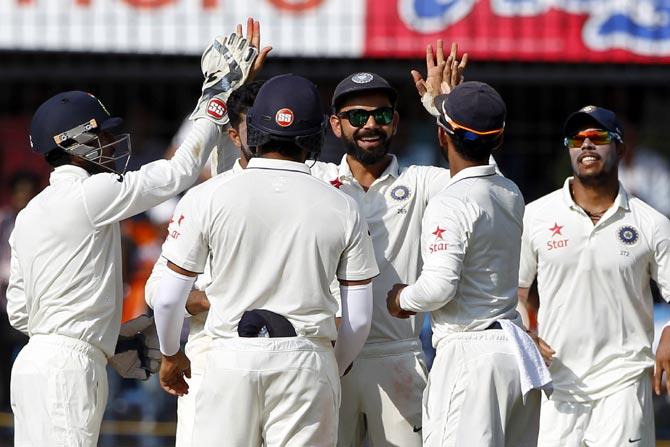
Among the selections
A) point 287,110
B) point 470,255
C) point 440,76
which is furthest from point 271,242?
point 440,76

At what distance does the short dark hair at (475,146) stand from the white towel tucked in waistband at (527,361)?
0.73 meters

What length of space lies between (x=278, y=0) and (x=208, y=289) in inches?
238

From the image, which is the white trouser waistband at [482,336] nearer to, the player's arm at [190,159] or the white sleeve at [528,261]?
the white sleeve at [528,261]

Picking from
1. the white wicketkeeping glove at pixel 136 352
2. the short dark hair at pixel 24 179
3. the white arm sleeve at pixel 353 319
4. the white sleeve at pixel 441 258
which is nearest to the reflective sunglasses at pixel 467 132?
the white sleeve at pixel 441 258

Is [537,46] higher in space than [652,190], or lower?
higher

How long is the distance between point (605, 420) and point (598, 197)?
3.74 feet

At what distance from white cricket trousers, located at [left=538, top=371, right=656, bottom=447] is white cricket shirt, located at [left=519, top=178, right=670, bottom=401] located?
0.05 meters

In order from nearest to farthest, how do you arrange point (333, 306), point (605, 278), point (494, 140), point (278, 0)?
point (333, 306)
point (494, 140)
point (605, 278)
point (278, 0)

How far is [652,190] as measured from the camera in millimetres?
11820

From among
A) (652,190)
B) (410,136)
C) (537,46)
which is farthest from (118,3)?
(652,190)

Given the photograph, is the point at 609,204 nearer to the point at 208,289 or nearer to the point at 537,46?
the point at 208,289

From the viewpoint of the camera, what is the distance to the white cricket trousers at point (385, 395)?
6605mm

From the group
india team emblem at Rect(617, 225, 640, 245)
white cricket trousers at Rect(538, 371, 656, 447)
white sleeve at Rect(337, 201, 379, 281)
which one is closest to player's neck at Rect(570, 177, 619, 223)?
india team emblem at Rect(617, 225, 640, 245)

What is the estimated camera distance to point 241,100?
6.77 m
